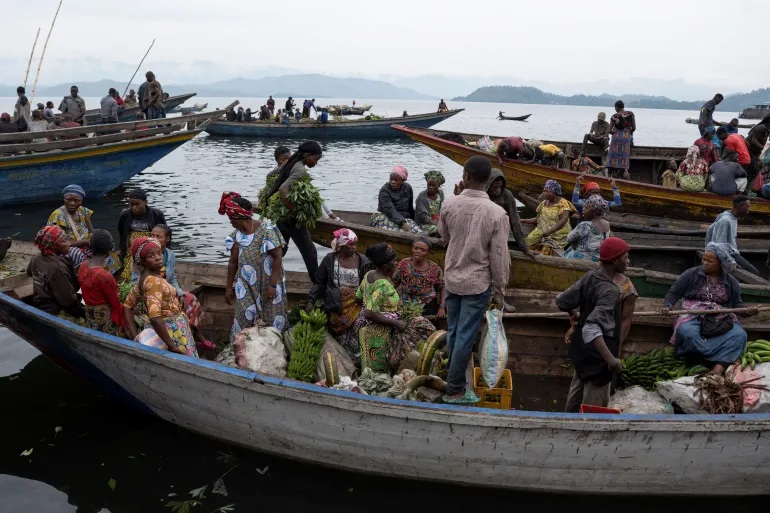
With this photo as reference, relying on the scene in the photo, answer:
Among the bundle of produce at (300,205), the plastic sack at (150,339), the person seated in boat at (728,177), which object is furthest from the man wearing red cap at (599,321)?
the person seated in boat at (728,177)

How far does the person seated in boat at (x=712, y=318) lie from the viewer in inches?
207

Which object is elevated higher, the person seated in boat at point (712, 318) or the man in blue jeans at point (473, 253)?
the man in blue jeans at point (473, 253)

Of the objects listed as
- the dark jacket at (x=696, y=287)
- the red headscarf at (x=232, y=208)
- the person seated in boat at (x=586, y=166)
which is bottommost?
the dark jacket at (x=696, y=287)

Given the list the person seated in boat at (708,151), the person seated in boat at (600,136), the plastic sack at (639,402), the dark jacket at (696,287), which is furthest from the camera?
the person seated in boat at (600,136)

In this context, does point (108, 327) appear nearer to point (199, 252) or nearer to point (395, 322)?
point (395, 322)

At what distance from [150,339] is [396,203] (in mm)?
3850

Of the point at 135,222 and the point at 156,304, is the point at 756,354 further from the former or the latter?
the point at 135,222

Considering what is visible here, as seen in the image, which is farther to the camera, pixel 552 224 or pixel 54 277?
pixel 552 224

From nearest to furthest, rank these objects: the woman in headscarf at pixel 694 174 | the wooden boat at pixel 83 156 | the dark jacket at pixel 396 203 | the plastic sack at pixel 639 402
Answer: the plastic sack at pixel 639 402 < the dark jacket at pixel 396 203 < the woman in headscarf at pixel 694 174 < the wooden boat at pixel 83 156

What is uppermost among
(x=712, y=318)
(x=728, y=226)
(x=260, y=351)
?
(x=728, y=226)

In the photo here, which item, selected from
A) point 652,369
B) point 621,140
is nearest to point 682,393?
point 652,369

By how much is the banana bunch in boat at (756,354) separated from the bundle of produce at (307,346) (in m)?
3.41

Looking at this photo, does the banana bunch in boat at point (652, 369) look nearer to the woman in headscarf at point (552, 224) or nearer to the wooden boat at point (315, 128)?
the woman in headscarf at point (552, 224)

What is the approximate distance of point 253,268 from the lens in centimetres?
579
